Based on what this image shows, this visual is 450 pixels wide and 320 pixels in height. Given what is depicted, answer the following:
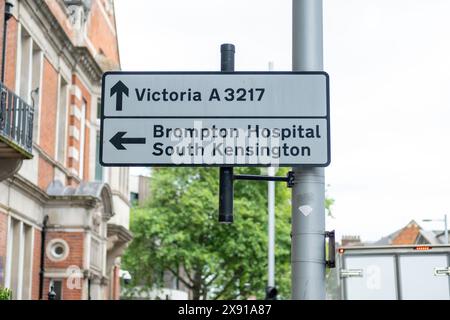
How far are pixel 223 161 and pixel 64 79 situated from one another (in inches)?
755

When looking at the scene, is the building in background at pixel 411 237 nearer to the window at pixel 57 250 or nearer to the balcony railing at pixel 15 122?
the window at pixel 57 250

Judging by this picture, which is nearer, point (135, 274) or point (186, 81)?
point (186, 81)

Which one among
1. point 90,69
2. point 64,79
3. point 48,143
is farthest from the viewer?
point 90,69

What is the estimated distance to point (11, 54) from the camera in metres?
19.5

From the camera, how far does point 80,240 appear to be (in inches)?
890

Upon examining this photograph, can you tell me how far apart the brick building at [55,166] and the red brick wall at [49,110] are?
0.02 meters

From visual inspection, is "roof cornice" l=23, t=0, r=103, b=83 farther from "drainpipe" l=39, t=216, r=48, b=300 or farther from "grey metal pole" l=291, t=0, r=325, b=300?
"grey metal pole" l=291, t=0, r=325, b=300

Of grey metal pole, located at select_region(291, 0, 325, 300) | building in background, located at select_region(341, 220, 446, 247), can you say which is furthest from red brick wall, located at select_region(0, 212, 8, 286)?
building in background, located at select_region(341, 220, 446, 247)

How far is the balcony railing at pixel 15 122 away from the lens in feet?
53.1

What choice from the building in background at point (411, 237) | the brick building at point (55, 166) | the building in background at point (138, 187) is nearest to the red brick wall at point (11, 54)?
the brick building at point (55, 166)

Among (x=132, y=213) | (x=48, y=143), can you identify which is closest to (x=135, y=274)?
(x=132, y=213)

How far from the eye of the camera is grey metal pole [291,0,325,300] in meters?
5.72
